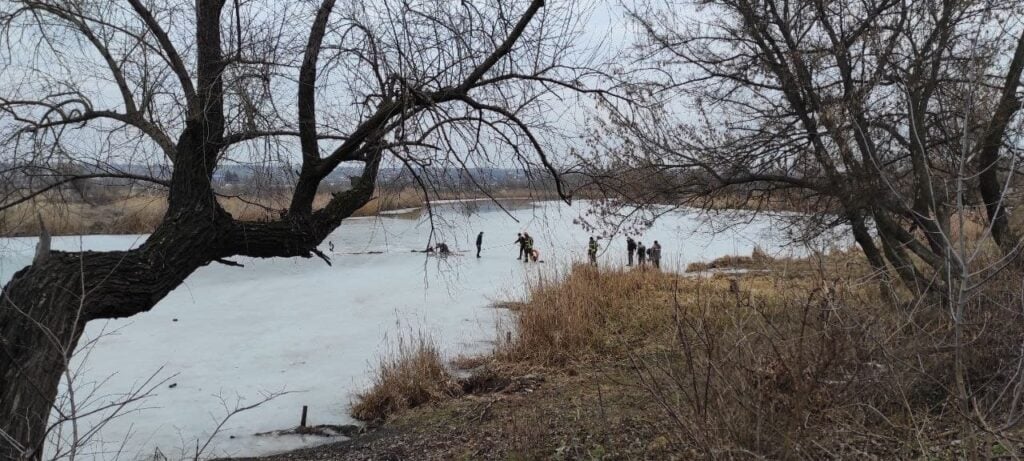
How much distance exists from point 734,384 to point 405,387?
15.4 ft

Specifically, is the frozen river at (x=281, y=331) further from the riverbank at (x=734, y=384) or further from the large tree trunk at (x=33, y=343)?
the riverbank at (x=734, y=384)

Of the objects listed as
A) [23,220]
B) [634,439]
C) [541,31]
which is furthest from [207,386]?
[541,31]

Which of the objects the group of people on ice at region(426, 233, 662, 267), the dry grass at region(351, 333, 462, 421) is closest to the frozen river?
the group of people on ice at region(426, 233, 662, 267)

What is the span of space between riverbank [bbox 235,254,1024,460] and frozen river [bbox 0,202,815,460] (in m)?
1.06

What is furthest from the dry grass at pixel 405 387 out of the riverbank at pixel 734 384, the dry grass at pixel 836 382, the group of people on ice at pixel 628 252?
the dry grass at pixel 836 382

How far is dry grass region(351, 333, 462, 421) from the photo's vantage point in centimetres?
698

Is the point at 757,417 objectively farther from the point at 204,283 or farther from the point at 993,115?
the point at 204,283

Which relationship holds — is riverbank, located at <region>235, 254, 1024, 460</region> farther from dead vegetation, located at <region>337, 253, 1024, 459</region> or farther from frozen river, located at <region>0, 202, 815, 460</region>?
frozen river, located at <region>0, 202, 815, 460</region>

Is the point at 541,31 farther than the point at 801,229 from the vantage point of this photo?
No

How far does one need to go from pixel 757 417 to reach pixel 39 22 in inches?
190

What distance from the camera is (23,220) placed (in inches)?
180

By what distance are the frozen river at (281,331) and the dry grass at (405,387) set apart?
1.02 ft

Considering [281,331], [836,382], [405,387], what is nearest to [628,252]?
[281,331]

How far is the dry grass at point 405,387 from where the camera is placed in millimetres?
6980
